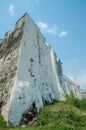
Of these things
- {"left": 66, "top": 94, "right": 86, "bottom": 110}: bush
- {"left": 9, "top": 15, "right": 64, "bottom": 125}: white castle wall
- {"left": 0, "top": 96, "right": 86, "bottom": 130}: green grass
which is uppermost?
{"left": 9, "top": 15, "right": 64, "bottom": 125}: white castle wall

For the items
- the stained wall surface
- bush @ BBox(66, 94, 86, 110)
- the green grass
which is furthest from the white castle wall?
bush @ BBox(66, 94, 86, 110)

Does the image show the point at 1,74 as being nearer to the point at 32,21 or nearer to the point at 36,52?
the point at 36,52

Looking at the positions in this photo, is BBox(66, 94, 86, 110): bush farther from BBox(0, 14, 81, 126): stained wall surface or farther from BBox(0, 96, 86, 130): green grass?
BBox(0, 96, 86, 130): green grass

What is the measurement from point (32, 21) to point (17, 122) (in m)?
10.4

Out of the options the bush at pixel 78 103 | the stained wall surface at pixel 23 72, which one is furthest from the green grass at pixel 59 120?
the bush at pixel 78 103

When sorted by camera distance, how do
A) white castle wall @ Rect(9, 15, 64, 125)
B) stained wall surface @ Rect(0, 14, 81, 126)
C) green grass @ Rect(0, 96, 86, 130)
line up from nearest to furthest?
green grass @ Rect(0, 96, 86, 130), stained wall surface @ Rect(0, 14, 81, 126), white castle wall @ Rect(9, 15, 64, 125)

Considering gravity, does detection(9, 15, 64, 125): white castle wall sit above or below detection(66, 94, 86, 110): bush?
above

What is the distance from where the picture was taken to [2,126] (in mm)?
15461

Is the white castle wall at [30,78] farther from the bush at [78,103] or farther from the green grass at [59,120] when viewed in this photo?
the bush at [78,103]

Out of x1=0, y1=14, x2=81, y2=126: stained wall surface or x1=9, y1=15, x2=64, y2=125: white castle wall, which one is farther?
x1=9, y1=15, x2=64, y2=125: white castle wall

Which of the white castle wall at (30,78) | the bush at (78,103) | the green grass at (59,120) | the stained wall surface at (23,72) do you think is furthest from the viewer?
the bush at (78,103)

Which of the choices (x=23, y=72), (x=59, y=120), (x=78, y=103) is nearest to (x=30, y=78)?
(x=23, y=72)

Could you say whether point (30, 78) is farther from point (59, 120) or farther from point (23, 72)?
point (59, 120)

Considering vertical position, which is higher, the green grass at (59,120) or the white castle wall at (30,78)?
the white castle wall at (30,78)
